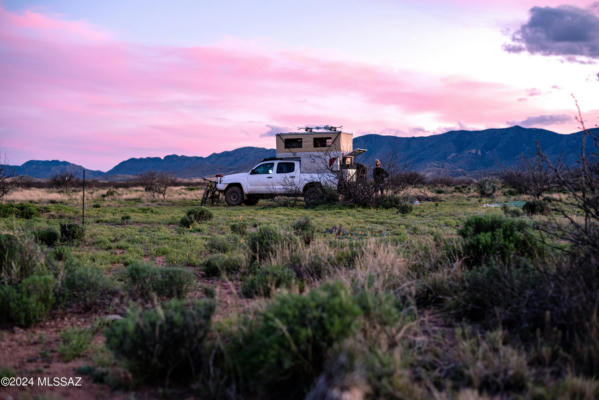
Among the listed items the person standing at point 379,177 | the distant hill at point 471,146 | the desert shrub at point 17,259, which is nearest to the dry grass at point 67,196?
the person standing at point 379,177

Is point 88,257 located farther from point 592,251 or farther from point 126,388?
point 592,251

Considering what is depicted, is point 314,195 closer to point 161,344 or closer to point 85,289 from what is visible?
point 85,289

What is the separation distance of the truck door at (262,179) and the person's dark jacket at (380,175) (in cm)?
422

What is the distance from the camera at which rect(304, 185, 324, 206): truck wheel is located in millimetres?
17766

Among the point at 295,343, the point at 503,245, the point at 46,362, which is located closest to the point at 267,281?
the point at 295,343

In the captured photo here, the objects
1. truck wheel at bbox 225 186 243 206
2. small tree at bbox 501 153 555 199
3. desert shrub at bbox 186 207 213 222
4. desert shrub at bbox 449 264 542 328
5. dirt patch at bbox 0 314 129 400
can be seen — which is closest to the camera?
dirt patch at bbox 0 314 129 400

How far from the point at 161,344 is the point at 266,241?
3.52m

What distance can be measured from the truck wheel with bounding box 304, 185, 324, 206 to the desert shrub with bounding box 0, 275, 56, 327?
13777 millimetres

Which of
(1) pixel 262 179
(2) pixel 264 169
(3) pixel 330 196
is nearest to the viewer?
(3) pixel 330 196

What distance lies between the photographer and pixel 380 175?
1752 cm

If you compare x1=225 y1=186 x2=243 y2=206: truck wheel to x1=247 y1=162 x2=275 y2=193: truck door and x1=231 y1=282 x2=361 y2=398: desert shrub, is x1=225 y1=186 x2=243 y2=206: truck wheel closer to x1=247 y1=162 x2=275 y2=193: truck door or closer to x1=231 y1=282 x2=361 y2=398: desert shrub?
x1=247 y1=162 x2=275 y2=193: truck door

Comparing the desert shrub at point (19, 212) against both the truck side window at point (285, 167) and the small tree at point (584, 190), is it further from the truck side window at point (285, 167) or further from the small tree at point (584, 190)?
the small tree at point (584, 190)

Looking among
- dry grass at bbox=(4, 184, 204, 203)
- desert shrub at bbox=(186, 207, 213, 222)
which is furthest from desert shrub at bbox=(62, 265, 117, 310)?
dry grass at bbox=(4, 184, 204, 203)

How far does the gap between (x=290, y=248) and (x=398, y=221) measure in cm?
653
